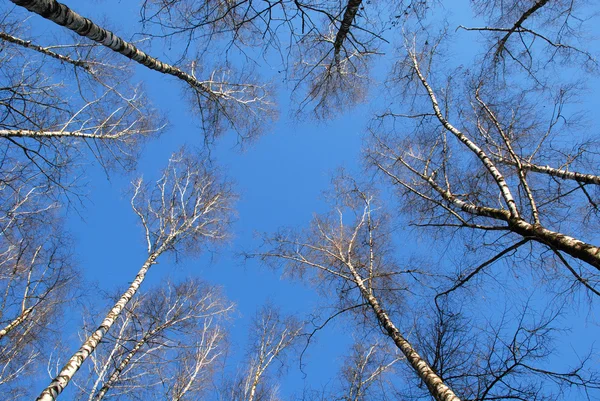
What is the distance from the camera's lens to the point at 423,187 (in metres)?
7.50

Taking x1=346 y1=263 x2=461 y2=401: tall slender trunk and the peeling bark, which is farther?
the peeling bark

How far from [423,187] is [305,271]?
393cm

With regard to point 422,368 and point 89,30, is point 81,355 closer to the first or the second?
point 89,30

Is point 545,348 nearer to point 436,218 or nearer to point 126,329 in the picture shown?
point 436,218

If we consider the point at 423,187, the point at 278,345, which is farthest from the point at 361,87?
the point at 278,345

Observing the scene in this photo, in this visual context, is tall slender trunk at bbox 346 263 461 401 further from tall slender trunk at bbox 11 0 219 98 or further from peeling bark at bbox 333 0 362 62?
tall slender trunk at bbox 11 0 219 98

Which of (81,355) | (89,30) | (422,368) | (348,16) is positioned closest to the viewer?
(89,30)

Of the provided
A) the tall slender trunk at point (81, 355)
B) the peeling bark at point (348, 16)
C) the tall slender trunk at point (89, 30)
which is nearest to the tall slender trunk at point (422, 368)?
the peeling bark at point (348, 16)

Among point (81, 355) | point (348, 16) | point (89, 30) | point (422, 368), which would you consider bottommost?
point (81, 355)

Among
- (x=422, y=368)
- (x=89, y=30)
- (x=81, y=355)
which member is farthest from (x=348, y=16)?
(x=81, y=355)

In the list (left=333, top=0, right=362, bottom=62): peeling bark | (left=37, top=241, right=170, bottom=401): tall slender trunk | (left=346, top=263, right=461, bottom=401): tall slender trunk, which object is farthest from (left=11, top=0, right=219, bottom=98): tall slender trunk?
(left=346, top=263, right=461, bottom=401): tall slender trunk

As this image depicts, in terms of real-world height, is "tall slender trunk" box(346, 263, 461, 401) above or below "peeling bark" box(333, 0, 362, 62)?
below

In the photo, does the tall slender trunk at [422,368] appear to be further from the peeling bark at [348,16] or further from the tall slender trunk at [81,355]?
the tall slender trunk at [81,355]

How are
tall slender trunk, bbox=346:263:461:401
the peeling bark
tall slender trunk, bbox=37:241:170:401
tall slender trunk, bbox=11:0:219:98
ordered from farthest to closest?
tall slender trunk, bbox=37:241:170:401 < the peeling bark < tall slender trunk, bbox=346:263:461:401 < tall slender trunk, bbox=11:0:219:98
